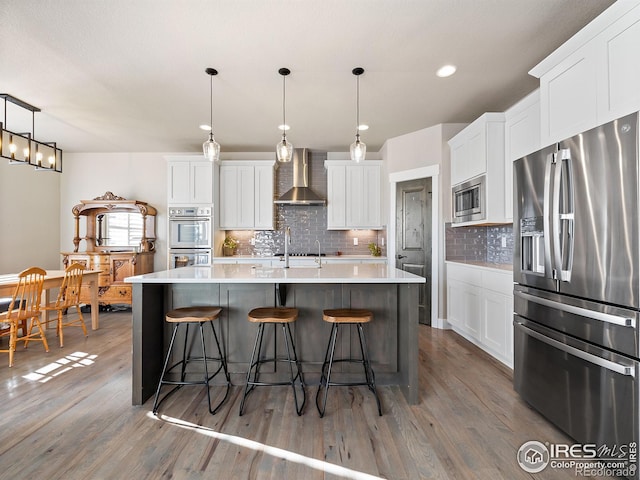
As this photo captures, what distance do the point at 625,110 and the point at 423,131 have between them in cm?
292

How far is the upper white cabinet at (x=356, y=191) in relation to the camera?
5246 mm

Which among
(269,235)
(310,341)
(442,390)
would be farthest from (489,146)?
(269,235)

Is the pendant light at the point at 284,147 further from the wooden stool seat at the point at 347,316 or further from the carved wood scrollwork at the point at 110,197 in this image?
the carved wood scrollwork at the point at 110,197

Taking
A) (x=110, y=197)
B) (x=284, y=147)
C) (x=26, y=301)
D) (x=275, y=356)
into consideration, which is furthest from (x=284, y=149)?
(x=110, y=197)

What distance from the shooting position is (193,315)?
2217mm

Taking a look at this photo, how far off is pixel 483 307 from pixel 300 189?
10.7 feet

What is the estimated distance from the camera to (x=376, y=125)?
4.31m

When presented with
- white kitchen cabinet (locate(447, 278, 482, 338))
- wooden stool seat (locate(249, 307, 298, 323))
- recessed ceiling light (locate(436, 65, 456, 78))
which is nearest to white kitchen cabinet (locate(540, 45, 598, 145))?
recessed ceiling light (locate(436, 65, 456, 78))

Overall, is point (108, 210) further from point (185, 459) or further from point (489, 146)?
point (489, 146)

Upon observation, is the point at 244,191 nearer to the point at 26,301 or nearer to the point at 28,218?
the point at 26,301

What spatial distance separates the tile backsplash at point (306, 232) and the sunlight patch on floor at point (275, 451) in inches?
144

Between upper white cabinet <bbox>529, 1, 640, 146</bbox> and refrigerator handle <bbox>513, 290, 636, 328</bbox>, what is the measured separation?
3.57 ft

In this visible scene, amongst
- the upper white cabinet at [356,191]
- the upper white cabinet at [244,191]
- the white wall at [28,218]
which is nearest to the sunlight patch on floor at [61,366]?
the upper white cabinet at [244,191]

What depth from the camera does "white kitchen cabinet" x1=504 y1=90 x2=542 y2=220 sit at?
276 cm
